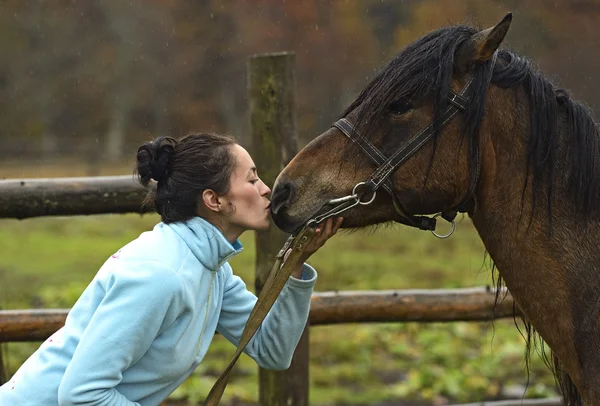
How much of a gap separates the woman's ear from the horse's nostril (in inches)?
6.5

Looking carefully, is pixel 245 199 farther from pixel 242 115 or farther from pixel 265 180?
pixel 242 115

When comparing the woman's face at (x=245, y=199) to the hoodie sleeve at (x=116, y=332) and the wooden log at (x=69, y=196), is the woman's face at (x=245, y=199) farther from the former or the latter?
the wooden log at (x=69, y=196)

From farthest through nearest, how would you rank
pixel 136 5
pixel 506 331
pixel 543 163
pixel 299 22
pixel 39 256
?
1. pixel 136 5
2. pixel 299 22
3. pixel 39 256
4. pixel 506 331
5. pixel 543 163

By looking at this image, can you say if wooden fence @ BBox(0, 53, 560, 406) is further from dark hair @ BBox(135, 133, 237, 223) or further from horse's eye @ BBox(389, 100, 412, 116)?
horse's eye @ BBox(389, 100, 412, 116)

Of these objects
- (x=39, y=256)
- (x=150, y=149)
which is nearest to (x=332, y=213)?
(x=150, y=149)

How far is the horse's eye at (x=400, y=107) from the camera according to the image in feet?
7.62

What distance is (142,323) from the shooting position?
2.11m

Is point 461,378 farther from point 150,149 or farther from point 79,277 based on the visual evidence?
point 79,277

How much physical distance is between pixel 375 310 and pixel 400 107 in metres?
1.82

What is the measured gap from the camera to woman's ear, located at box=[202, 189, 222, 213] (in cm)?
237

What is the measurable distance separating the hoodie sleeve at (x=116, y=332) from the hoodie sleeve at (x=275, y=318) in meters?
0.48

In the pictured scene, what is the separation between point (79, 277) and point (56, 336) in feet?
25.6

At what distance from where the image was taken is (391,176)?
232cm

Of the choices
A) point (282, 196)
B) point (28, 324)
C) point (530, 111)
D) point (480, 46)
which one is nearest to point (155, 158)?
point (282, 196)
